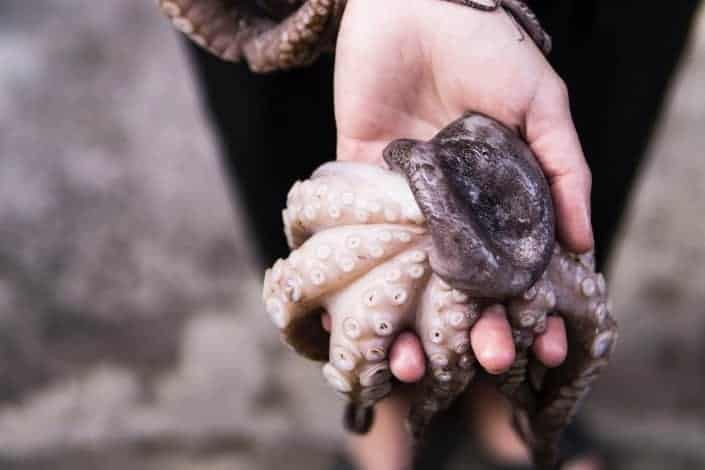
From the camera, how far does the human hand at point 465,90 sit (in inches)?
43.3

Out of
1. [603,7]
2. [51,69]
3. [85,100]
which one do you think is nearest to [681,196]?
[603,7]

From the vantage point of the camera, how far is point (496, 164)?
1067mm

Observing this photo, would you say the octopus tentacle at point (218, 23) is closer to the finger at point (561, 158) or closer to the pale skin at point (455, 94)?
the pale skin at point (455, 94)

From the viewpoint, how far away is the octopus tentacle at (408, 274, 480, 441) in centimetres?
105

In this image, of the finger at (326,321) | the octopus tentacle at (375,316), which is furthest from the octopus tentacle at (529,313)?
the finger at (326,321)

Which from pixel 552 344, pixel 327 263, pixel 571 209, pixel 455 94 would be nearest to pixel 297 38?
pixel 455 94

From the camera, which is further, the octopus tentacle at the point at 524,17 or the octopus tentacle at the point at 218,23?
the octopus tentacle at the point at 218,23

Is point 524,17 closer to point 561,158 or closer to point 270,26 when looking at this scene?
point 561,158

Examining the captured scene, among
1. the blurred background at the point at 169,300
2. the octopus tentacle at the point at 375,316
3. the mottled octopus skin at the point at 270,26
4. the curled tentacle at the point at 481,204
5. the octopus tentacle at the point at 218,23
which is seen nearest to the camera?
the curled tentacle at the point at 481,204

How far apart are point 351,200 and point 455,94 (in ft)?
0.72

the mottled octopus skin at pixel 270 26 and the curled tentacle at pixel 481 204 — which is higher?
the mottled octopus skin at pixel 270 26

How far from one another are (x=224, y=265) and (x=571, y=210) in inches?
64.2

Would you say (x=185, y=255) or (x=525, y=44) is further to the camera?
(x=185, y=255)

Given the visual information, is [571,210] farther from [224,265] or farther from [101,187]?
[101,187]
